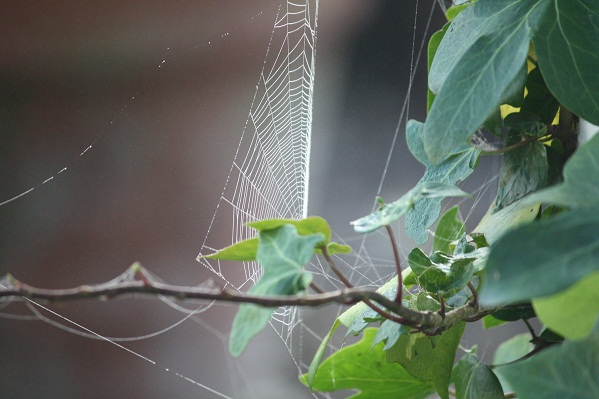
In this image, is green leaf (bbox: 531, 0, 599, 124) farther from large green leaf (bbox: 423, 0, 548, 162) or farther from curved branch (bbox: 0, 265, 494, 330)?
curved branch (bbox: 0, 265, 494, 330)

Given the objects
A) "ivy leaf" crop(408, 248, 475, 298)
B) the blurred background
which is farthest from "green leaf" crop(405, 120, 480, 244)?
the blurred background

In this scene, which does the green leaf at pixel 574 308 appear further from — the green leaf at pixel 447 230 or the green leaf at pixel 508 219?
the green leaf at pixel 447 230

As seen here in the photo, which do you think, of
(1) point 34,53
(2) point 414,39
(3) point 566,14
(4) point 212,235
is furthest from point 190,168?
(3) point 566,14

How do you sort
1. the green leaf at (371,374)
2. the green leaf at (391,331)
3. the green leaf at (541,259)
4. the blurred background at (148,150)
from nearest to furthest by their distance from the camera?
the green leaf at (541,259), the green leaf at (391,331), the green leaf at (371,374), the blurred background at (148,150)

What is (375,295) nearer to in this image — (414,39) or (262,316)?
(262,316)

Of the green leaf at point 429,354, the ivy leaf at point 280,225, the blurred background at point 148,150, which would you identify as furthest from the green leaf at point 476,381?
the blurred background at point 148,150

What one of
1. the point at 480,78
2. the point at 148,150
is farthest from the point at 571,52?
the point at 148,150

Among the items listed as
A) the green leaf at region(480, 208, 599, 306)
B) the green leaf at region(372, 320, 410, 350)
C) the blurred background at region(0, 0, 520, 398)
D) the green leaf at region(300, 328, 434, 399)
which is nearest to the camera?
the green leaf at region(480, 208, 599, 306)
